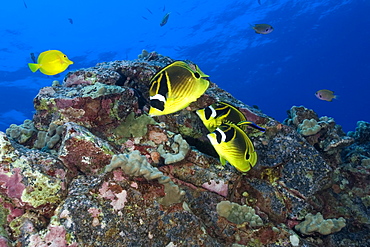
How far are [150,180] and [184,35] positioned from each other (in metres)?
47.6

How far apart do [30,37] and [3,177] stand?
143ft

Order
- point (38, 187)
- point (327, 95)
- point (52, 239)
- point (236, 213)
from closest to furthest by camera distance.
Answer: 1. point (52, 239)
2. point (38, 187)
3. point (236, 213)
4. point (327, 95)

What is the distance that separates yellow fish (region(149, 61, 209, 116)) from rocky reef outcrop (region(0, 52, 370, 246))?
4.73 feet

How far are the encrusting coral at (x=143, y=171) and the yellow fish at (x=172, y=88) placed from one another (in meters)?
1.39

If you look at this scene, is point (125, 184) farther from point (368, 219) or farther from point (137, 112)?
point (368, 219)

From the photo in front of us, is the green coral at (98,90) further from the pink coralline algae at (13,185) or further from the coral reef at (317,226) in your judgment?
the coral reef at (317,226)

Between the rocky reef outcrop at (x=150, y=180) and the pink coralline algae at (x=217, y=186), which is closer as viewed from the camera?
the rocky reef outcrop at (x=150, y=180)

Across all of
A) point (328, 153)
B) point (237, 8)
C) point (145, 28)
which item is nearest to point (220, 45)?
point (237, 8)

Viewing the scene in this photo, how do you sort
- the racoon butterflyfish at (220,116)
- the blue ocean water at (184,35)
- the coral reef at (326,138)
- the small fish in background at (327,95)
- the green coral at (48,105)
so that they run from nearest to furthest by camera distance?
the racoon butterflyfish at (220,116), the green coral at (48,105), the coral reef at (326,138), the small fish in background at (327,95), the blue ocean water at (184,35)

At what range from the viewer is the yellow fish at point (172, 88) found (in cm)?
143

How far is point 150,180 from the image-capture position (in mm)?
2803

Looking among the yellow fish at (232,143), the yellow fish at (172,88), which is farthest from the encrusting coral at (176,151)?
the yellow fish at (172,88)

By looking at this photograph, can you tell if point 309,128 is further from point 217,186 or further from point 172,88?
point 172,88

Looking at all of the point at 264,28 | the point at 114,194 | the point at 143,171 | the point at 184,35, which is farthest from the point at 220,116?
the point at 184,35
